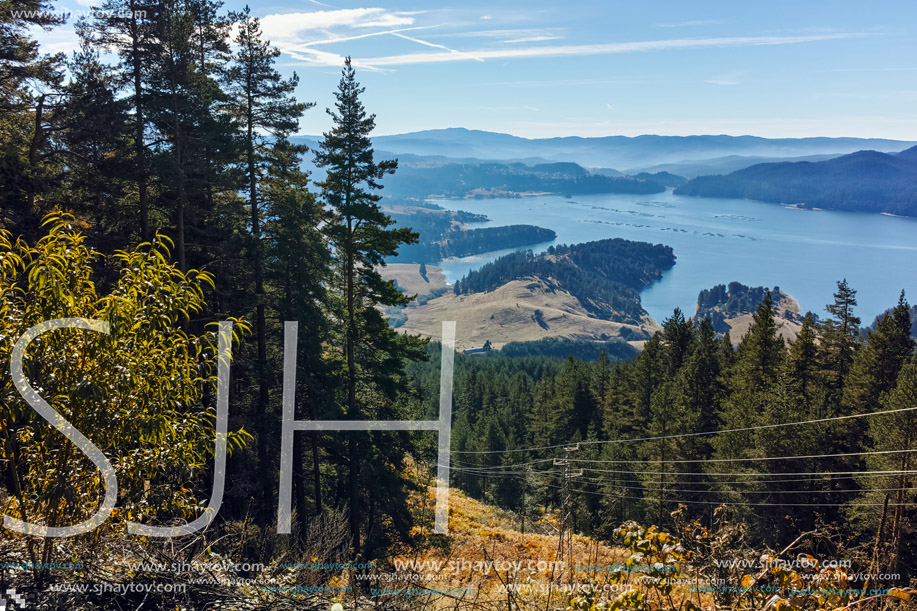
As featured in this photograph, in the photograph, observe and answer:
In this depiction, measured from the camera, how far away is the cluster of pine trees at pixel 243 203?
47.1ft

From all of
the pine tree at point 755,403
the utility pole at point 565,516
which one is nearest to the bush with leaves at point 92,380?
the utility pole at point 565,516

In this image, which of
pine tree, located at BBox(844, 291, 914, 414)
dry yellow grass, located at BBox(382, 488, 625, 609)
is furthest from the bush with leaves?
pine tree, located at BBox(844, 291, 914, 414)

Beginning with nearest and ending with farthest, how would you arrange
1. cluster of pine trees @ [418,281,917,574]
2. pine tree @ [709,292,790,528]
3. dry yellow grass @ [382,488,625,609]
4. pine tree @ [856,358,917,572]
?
dry yellow grass @ [382,488,625,609]
pine tree @ [856,358,917,572]
cluster of pine trees @ [418,281,917,574]
pine tree @ [709,292,790,528]

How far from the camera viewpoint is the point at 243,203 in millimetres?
17438

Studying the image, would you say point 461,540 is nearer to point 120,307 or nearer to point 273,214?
point 273,214

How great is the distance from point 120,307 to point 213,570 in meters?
2.57

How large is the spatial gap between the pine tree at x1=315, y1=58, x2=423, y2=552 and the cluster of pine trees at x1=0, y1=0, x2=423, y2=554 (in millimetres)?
51

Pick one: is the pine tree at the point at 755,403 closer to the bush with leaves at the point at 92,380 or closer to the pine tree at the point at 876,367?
the pine tree at the point at 876,367

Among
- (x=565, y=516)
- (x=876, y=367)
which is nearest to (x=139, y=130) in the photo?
(x=565, y=516)

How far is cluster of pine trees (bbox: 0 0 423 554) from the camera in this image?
14.4 m

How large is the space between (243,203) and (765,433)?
22.3 m

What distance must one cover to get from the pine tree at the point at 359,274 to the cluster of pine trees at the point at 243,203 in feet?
0.17

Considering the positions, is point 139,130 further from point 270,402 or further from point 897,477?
point 897,477

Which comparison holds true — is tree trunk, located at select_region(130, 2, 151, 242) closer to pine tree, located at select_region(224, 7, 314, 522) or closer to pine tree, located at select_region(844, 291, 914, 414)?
pine tree, located at select_region(224, 7, 314, 522)
